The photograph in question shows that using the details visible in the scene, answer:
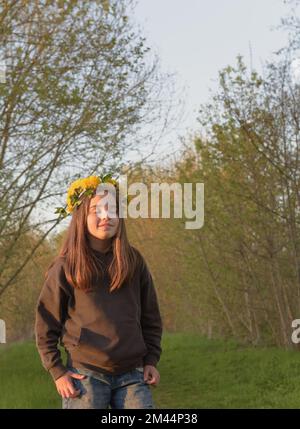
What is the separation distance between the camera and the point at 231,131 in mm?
14992

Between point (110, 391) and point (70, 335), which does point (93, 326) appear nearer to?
point (70, 335)

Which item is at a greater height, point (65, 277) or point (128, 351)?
point (65, 277)

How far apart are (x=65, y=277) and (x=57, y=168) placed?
33.7 feet

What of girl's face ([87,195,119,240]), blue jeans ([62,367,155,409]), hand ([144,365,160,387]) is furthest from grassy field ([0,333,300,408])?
girl's face ([87,195,119,240])

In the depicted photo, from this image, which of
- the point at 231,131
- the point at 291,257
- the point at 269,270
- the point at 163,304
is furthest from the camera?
the point at 163,304

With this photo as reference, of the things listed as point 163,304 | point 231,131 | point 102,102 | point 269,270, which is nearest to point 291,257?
point 269,270

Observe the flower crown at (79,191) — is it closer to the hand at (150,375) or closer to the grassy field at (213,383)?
the hand at (150,375)

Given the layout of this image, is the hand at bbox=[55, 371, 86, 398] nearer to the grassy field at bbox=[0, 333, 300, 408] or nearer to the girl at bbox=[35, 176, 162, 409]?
the girl at bbox=[35, 176, 162, 409]

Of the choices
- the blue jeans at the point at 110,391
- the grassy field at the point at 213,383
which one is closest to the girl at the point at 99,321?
the blue jeans at the point at 110,391

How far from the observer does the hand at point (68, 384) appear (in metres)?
3.66

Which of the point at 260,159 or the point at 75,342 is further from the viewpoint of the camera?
the point at 260,159

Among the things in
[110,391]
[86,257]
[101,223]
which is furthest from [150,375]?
[101,223]

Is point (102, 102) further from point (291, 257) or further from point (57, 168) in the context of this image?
point (291, 257)
